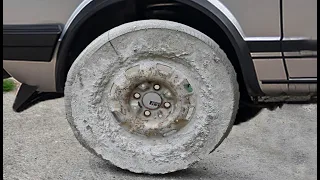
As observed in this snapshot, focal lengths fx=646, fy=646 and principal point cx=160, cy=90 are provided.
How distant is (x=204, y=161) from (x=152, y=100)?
0.78 m

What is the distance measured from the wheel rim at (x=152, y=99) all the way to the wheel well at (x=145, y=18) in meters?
0.37

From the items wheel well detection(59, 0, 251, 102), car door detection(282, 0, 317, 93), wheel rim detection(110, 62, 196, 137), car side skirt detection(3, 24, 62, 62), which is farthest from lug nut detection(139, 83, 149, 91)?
car door detection(282, 0, 317, 93)

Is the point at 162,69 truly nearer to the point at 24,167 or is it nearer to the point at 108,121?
the point at 108,121

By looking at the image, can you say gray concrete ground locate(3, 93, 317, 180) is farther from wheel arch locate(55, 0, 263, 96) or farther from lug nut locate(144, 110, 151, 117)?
wheel arch locate(55, 0, 263, 96)

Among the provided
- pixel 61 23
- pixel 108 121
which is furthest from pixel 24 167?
pixel 61 23

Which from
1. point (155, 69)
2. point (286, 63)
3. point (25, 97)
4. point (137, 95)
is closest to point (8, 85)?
point (25, 97)

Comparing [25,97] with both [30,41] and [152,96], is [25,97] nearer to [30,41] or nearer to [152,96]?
[30,41]

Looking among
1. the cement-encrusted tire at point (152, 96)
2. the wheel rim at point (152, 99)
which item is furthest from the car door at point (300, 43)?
the wheel rim at point (152, 99)

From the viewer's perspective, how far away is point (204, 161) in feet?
14.6

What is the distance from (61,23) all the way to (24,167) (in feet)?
3.35

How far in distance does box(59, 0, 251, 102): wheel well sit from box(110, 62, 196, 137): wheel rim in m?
0.37

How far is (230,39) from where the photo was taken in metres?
3.75

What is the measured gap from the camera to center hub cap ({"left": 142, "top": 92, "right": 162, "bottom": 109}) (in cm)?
391

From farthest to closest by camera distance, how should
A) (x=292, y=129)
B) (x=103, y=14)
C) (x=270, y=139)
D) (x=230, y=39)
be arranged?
(x=292, y=129), (x=270, y=139), (x=103, y=14), (x=230, y=39)
